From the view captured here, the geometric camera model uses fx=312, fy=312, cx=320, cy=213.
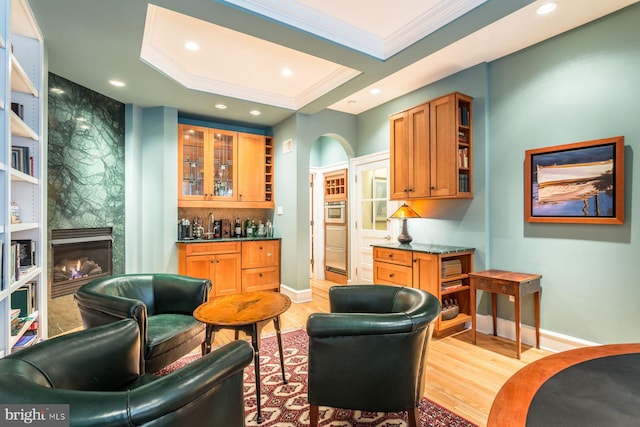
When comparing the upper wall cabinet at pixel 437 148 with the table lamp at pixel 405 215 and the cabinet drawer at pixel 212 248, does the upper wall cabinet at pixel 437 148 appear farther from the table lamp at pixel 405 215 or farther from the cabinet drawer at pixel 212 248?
the cabinet drawer at pixel 212 248

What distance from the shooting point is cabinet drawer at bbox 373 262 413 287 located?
3.32 metres

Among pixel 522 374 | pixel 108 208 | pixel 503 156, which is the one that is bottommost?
pixel 522 374

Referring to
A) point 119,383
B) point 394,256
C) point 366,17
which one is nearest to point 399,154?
point 394,256

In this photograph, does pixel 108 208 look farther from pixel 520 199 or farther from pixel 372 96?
pixel 520 199

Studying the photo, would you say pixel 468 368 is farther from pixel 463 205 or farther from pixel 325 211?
pixel 325 211

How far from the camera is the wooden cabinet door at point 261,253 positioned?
4.51 metres

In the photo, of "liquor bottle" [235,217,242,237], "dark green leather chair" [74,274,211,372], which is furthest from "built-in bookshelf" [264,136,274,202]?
"dark green leather chair" [74,274,211,372]

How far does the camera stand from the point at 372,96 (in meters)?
4.16

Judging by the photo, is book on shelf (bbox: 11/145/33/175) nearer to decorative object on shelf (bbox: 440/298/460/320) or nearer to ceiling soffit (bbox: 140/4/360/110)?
ceiling soffit (bbox: 140/4/360/110)

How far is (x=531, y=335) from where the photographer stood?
2.95 m

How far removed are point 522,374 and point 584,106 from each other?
8.84ft

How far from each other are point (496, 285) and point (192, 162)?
3986 mm

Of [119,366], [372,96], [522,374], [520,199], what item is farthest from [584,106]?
[119,366]

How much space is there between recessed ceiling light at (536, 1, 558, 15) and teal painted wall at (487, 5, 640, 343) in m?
0.47
